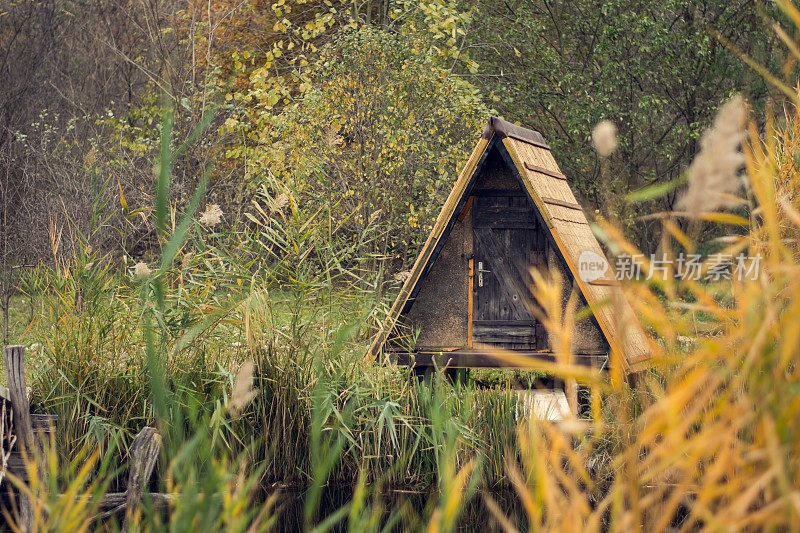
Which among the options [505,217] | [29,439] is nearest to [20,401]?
[29,439]

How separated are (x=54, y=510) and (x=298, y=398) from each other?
10.4 feet

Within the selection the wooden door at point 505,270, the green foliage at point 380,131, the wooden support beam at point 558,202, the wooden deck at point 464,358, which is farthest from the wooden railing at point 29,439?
the green foliage at point 380,131

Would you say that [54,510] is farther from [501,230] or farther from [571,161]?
[571,161]

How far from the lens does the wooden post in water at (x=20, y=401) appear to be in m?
4.97

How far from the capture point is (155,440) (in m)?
4.96

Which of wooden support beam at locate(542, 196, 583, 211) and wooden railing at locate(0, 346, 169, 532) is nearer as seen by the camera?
wooden railing at locate(0, 346, 169, 532)

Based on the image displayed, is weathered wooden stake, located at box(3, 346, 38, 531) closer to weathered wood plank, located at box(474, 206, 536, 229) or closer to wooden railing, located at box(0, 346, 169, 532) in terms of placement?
wooden railing, located at box(0, 346, 169, 532)

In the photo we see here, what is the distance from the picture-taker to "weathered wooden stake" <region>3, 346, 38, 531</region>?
497cm

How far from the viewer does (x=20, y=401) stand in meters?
5.05

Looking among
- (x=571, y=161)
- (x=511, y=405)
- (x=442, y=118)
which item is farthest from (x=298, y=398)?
(x=571, y=161)

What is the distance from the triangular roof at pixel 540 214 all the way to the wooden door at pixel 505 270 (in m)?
0.31

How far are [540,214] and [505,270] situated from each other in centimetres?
66

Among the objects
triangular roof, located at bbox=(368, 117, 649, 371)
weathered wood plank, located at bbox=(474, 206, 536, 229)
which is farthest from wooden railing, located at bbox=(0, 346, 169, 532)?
weathered wood plank, located at bbox=(474, 206, 536, 229)

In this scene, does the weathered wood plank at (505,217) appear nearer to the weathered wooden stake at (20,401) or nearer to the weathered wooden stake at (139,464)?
the weathered wooden stake at (139,464)
